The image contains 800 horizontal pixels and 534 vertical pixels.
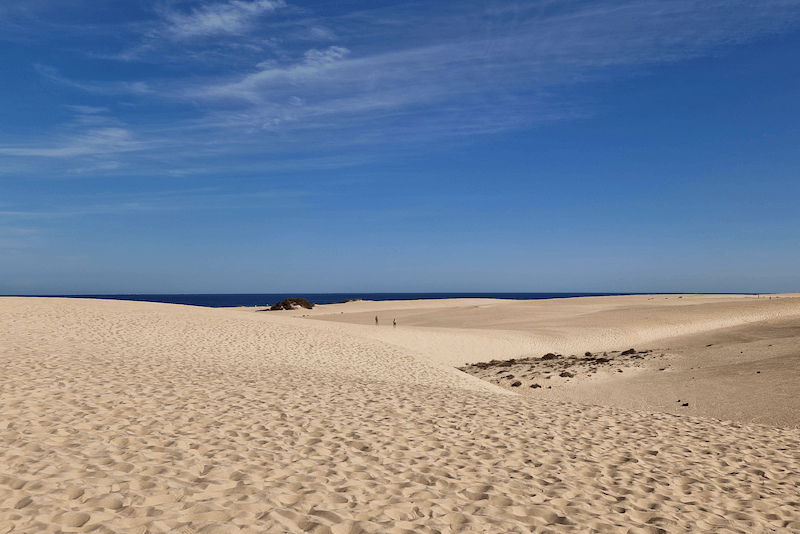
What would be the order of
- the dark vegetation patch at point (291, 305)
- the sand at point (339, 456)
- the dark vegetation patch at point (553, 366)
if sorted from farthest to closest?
the dark vegetation patch at point (291, 305)
the dark vegetation patch at point (553, 366)
the sand at point (339, 456)

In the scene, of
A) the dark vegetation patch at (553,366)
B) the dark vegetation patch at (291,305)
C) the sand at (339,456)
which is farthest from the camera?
the dark vegetation patch at (291,305)

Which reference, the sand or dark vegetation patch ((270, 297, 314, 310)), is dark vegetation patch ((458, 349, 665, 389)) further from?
dark vegetation patch ((270, 297, 314, 310))

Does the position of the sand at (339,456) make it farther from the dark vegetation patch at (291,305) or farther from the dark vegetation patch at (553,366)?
the dark vegetation patch at (291,305)

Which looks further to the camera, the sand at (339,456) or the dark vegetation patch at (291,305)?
the dark vegetation patch at (291,305)

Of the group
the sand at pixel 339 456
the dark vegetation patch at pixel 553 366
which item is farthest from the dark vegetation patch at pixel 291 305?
the sand at pixel 339 456

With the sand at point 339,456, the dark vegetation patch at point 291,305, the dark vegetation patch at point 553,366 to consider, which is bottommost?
the dark vegetation patch at point 553,366

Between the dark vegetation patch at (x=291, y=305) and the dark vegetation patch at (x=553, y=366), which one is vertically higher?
the dark vegetation patch at (x=291, y=305)

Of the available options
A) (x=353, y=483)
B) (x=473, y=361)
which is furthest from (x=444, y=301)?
(x=353, y=483)

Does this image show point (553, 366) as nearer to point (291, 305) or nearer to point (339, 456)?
point (339, 456)

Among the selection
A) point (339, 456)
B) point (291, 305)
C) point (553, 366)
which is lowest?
point (553, 366)

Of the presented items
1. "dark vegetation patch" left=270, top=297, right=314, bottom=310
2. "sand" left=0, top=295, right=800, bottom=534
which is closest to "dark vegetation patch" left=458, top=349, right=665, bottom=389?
"sand" left=0, top=295, right=800, bottom=534

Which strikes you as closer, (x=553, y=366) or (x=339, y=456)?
(x=339, y=456)

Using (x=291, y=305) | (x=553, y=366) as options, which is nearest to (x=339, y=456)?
(x=553, y=366)

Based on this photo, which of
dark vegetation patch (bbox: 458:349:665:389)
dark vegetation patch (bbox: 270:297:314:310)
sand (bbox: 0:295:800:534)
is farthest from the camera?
dark vegetation patch (bbox: 270:297:314:310)
